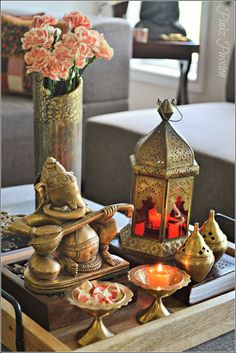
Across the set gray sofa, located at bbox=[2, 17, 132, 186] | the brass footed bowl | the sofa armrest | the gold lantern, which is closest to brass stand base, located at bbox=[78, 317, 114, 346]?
the brass footed bowl

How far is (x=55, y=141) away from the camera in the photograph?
5.13 feet

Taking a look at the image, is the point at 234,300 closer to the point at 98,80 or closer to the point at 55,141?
the point at 55,141

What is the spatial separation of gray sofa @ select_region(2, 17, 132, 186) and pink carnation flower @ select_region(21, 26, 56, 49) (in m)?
1.22

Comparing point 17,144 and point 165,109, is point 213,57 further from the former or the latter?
point 165,109

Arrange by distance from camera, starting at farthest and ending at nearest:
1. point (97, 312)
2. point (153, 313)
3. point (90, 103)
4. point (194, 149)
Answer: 1. point (90, 103)
2. point (194, 149)
3. point (153, 313)
4. point (97, 312)

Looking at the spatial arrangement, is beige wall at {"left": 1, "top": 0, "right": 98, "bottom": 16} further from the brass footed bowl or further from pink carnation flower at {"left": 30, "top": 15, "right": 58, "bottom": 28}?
the brass footed bowl

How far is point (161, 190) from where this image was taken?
131 cm

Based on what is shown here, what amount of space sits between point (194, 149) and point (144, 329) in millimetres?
1050

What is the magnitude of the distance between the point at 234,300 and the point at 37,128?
658mm

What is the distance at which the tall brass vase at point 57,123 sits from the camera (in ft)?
5.08

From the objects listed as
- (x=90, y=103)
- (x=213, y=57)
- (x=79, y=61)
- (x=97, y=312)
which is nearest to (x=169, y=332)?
(x=97, y=312)

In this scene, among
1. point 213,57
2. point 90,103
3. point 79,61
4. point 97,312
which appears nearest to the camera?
point 97,312

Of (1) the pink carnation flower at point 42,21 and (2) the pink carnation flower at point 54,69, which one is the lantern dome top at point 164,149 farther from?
(1) the pink carnation flower at point 42,21

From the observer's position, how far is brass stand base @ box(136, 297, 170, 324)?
44.4 inches
